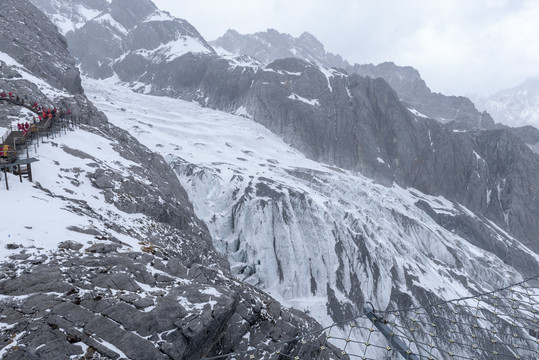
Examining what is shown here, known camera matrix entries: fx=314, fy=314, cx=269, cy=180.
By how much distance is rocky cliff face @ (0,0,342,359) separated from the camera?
9.75m

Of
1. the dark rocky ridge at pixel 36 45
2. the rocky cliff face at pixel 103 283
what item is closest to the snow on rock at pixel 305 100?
the dark rocky ridge at pixel 36 45

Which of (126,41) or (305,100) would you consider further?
(126,41)

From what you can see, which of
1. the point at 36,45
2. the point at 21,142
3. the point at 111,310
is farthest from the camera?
the point at 36,45

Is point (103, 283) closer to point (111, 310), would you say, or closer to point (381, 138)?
point (111, 310)

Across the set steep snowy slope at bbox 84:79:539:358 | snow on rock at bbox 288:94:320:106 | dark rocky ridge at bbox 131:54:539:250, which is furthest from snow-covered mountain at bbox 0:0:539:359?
snow on rock at bbox 288:94:320:106

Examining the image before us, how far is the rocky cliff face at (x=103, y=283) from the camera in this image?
9.75 m

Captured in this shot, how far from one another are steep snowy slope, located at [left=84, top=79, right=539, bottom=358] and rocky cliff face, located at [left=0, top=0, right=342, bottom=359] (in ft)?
69.0

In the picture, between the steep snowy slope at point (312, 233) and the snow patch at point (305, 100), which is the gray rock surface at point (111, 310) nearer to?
the steep snowy slope at point (312, 233)

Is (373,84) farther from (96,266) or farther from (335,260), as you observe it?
(96,266)

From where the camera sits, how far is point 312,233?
47969 mm

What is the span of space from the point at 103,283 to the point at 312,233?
127 feet

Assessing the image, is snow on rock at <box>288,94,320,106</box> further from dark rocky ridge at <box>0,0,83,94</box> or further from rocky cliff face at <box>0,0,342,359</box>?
rocky cliff face at <box>0,0,342,359</box>

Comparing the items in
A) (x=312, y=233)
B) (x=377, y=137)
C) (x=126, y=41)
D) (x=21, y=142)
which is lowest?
(x=312, y=233)

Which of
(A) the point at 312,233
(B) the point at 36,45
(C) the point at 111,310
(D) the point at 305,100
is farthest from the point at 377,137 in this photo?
(C) the point at 111,310
